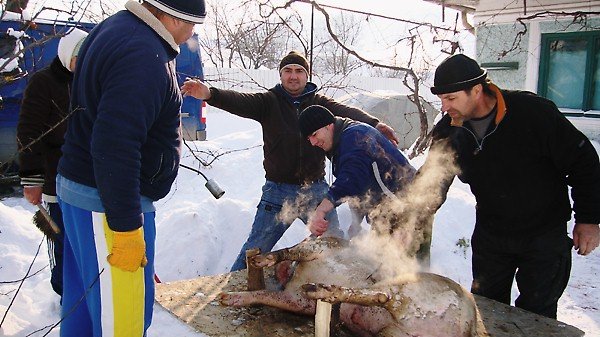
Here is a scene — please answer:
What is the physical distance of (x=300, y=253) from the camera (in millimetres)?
3230

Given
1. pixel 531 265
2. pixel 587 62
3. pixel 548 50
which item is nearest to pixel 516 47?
pixel 548 50

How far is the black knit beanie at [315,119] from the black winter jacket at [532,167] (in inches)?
40.1

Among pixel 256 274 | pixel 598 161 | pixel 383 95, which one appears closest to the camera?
pixel 598 161

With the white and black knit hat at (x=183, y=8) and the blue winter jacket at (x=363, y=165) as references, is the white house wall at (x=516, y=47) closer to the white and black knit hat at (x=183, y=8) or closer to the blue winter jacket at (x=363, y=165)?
the blue winter jacket at (x=363, y=165)

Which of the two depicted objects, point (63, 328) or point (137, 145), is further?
point (63, 328)

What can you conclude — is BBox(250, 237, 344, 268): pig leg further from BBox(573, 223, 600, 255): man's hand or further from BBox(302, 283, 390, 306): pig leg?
BBox(573, 223, 600, 255): man's hand

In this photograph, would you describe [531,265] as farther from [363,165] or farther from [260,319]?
[260,319]

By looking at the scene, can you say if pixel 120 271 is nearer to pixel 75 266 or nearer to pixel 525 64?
pixel 75 266

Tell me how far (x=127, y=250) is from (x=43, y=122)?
73.2 inches

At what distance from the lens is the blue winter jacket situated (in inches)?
131

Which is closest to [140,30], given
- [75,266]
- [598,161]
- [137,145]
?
[137,145]

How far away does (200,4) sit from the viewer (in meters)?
2.05

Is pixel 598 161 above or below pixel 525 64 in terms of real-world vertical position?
below

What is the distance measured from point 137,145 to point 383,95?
10.1 m
